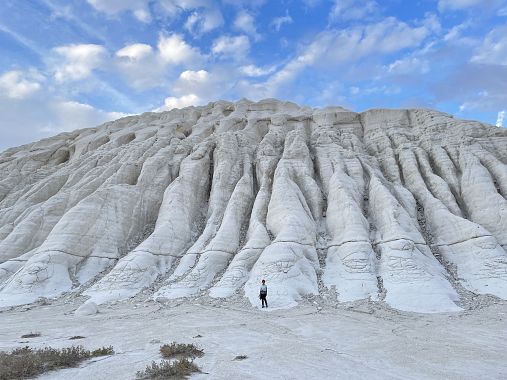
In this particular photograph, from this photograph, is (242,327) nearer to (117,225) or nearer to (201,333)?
(201,333)

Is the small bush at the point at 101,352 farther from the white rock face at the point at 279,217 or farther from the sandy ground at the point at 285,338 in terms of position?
the white rock face at the point at 279,217

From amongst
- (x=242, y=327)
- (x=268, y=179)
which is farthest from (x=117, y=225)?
(x=242, y=327)

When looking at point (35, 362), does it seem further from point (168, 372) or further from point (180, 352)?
point (180, 352)

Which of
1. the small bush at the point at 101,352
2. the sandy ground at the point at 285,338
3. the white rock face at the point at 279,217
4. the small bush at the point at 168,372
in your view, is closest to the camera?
the small bush at the point at 168,372

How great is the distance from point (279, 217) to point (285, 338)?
11.9 metres

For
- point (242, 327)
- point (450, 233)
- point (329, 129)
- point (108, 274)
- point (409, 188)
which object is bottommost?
point (242, 327)

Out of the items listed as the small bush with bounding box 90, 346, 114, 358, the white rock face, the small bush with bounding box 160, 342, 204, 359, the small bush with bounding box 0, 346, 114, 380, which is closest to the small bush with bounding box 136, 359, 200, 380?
the small bush with bounding box 160, 342, 204, 359

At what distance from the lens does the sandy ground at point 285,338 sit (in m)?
7.96

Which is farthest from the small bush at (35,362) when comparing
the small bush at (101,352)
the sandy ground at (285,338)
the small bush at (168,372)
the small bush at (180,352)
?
the small bush at (168,372)

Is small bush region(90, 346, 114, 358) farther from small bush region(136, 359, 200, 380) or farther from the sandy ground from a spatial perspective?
small bush region(136, 359, 200, 380)

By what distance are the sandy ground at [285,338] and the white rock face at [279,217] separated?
1647mm

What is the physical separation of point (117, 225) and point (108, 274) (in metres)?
4.98

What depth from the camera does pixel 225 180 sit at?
28.9 metres

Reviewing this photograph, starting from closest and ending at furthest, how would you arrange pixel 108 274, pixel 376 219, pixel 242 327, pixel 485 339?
pixel 485 339 < pixel 242 327 < pixel 108 274 < pixel 376 219
